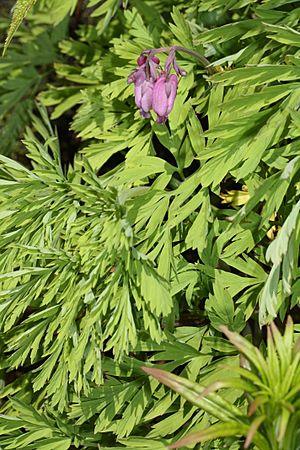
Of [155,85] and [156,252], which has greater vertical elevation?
[155,85]

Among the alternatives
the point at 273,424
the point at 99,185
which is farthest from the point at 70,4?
the point at 273,424

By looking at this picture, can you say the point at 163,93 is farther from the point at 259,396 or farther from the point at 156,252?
the point at 259,396

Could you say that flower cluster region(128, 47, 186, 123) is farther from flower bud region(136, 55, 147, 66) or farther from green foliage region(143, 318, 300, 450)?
green foliage region(143, 318, 300, 450)

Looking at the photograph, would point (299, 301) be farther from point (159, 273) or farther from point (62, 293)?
point (62, 293)

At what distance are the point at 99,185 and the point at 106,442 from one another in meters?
0.51

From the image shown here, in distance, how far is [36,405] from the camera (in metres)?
1.33

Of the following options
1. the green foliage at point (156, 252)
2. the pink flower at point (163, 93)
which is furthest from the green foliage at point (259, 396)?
the pink flower at point (163, 93)

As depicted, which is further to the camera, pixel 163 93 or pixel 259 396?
pixel 163 93

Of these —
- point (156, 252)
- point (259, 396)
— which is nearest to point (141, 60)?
point (156, 252)

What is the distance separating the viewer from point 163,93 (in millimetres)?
1127

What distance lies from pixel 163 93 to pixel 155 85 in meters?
0.02

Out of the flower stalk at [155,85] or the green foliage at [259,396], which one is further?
the flower stalk at [155,85]

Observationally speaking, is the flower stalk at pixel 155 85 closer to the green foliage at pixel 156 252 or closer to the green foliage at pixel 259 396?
the green foliage at pixel 156 252

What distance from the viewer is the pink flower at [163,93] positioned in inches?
44.3
